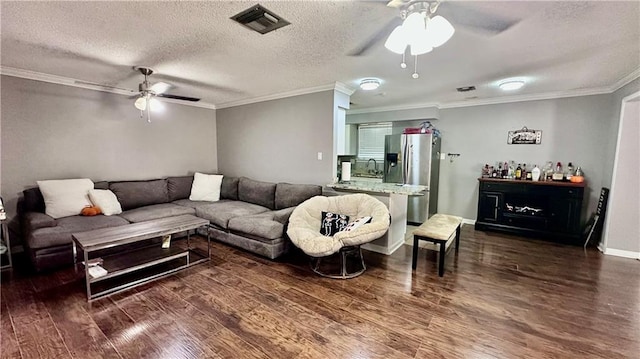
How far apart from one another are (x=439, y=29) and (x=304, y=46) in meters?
1.30

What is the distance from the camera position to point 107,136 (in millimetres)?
4254

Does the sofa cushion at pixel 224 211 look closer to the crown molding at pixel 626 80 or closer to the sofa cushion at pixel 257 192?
the sofa cushion at pixel 257 192

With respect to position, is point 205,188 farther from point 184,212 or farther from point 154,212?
point 154,212

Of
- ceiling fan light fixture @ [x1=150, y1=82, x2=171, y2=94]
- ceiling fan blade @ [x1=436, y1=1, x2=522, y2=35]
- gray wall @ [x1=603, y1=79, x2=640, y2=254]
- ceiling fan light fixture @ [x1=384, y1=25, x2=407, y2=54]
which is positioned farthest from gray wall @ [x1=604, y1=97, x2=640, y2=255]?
ceiling fan light fixture @ [x1=150, y1=82, x2=171, y2=94]

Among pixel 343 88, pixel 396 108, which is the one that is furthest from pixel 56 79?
pixel 396 108

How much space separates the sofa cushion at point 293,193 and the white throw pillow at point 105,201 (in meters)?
2.26

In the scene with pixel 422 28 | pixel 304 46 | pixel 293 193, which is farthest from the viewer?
pixel 293 193

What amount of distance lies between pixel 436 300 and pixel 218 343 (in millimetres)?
1894

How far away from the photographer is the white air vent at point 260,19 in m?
1.89

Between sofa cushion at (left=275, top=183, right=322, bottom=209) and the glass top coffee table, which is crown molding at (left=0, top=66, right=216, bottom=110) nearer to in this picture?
the glass top coffee table

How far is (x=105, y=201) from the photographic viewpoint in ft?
12.3

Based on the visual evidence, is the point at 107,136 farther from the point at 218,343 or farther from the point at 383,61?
the point at 383,61

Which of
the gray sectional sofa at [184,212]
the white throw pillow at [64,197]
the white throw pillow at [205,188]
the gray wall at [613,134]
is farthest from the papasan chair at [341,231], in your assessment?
the gray wall at [613,134]

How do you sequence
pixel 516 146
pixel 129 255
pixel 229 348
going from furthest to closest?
pixel 516 146 → pixel 129 255 → pixel 229 348
